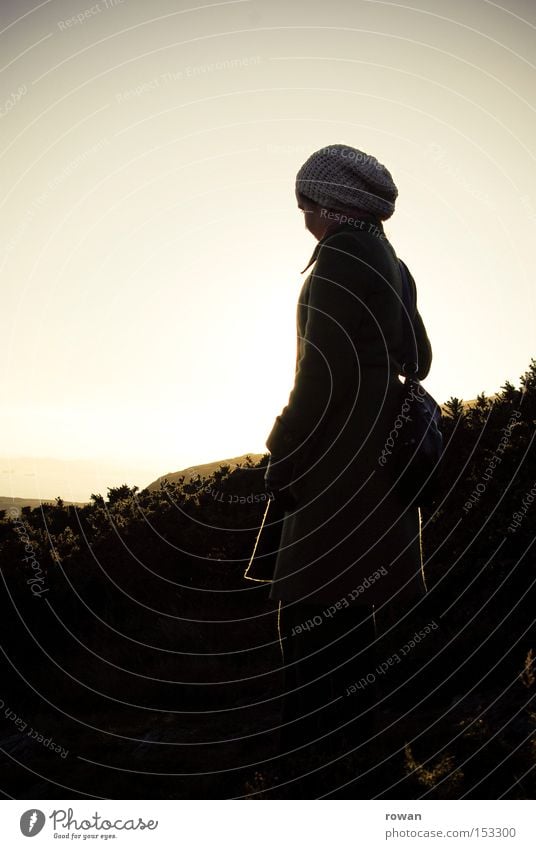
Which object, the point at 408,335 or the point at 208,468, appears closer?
the point at 408,335

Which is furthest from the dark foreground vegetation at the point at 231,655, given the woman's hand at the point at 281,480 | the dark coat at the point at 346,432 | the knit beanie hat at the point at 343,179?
the knit beanie hat at the point at 343,179

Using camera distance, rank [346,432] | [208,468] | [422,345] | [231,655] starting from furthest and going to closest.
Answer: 1. [208,468]
2. [231,655]
3. [422,345]
4. [346,432]

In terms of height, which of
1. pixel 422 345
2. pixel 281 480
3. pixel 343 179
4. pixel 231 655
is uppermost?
pixel 343 179

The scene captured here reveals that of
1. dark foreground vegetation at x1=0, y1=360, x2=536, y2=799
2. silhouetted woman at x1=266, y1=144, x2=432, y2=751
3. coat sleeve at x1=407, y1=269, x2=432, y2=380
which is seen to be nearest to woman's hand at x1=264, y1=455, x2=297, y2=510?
silhouetted woman at x1=266, y1=144, x2=432, y2=751

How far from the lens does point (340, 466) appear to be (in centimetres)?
402

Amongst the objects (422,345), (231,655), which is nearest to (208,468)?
(231,655)

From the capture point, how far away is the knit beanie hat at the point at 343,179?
4020 millimetres

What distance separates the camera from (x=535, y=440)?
25.0 feet

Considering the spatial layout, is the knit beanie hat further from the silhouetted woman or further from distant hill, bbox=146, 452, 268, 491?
distant hill, bbox=146, 452, 268, 491

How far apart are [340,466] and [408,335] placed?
721 millimetres

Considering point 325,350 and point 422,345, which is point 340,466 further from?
point 422,345

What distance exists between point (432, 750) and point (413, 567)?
1242mm

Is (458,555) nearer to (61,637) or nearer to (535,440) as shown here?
(535,440)

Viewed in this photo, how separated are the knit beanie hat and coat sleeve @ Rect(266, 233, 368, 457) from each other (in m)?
0.26
